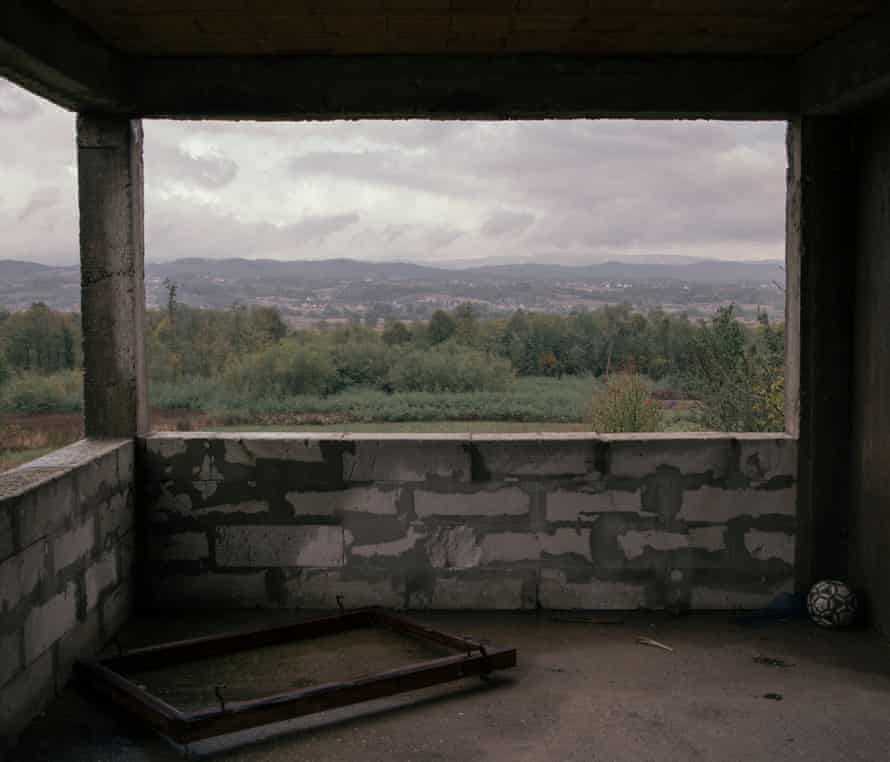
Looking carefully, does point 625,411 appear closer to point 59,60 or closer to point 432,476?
point 432,476

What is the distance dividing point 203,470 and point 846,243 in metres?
3.32

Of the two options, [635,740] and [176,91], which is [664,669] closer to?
[635,740]

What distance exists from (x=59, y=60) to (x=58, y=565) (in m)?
1.95

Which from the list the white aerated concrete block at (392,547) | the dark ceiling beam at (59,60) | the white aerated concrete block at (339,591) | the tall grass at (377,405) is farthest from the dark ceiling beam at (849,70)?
the dark ceiling beam at (59,60)

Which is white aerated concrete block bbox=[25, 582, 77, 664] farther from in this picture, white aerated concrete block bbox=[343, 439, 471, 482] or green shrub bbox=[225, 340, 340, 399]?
green shrub bbox=[225, 340, 340, 399]

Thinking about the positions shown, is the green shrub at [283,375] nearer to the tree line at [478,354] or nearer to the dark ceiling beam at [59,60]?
the tree line at [478,354]

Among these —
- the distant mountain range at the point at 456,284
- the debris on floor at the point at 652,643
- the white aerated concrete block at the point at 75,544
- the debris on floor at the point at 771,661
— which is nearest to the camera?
the white aerated concrete block at the point at 75,544

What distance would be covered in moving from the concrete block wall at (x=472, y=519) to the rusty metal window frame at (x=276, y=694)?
413 mm

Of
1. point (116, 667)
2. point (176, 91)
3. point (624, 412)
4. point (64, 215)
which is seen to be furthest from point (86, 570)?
point (624, 412)

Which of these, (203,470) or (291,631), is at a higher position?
(203,470)

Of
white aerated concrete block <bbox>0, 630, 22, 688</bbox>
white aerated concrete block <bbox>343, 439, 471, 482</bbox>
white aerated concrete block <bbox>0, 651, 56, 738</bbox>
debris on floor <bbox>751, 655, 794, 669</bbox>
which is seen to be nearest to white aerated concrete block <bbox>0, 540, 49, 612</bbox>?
white aerated concrete block <bbox>0, 630, 22, 688</bbox>

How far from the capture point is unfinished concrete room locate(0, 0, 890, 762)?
3.52m

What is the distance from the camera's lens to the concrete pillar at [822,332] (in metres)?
4.68

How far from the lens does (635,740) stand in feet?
10.9
